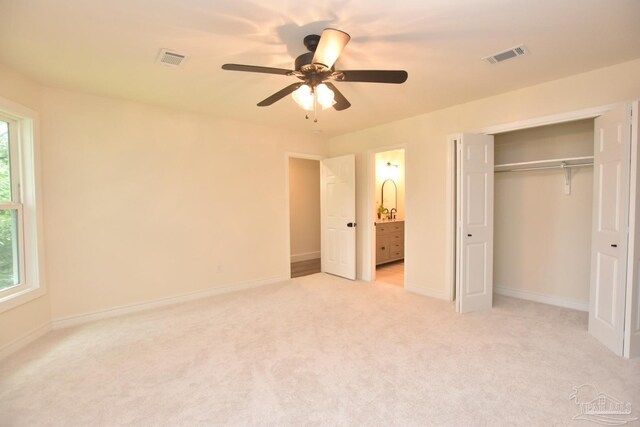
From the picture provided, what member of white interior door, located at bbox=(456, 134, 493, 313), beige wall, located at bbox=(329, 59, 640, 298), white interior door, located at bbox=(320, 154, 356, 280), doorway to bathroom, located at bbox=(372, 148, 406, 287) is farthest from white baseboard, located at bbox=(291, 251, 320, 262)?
white interior door, located at bbox=(456, 134, 493, 313)

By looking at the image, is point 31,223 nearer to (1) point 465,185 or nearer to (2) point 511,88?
(1) point 465,185

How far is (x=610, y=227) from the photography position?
2.60 m

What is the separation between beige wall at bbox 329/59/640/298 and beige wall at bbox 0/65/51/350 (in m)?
3.77

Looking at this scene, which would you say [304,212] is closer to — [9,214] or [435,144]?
[435,144]

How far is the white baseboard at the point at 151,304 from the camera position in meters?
3.18

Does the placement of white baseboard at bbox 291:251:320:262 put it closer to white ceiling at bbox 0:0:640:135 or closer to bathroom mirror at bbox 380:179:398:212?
bathroom mirror at bbox 380:179:398:212

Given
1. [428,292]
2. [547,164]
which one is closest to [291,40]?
[547,164]

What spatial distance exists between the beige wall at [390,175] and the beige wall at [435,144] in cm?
158

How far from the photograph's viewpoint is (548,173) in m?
3.62

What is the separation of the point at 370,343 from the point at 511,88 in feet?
10.0

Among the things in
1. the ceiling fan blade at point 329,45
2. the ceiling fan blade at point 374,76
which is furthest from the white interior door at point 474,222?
the ceiling fan blade at point 329,45

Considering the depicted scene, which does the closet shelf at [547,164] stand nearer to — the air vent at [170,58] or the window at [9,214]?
the air vent at [170,58]

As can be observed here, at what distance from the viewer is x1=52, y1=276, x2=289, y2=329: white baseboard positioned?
10.4 feet

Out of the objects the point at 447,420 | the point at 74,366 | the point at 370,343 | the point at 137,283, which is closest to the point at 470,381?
the point at 447,420
